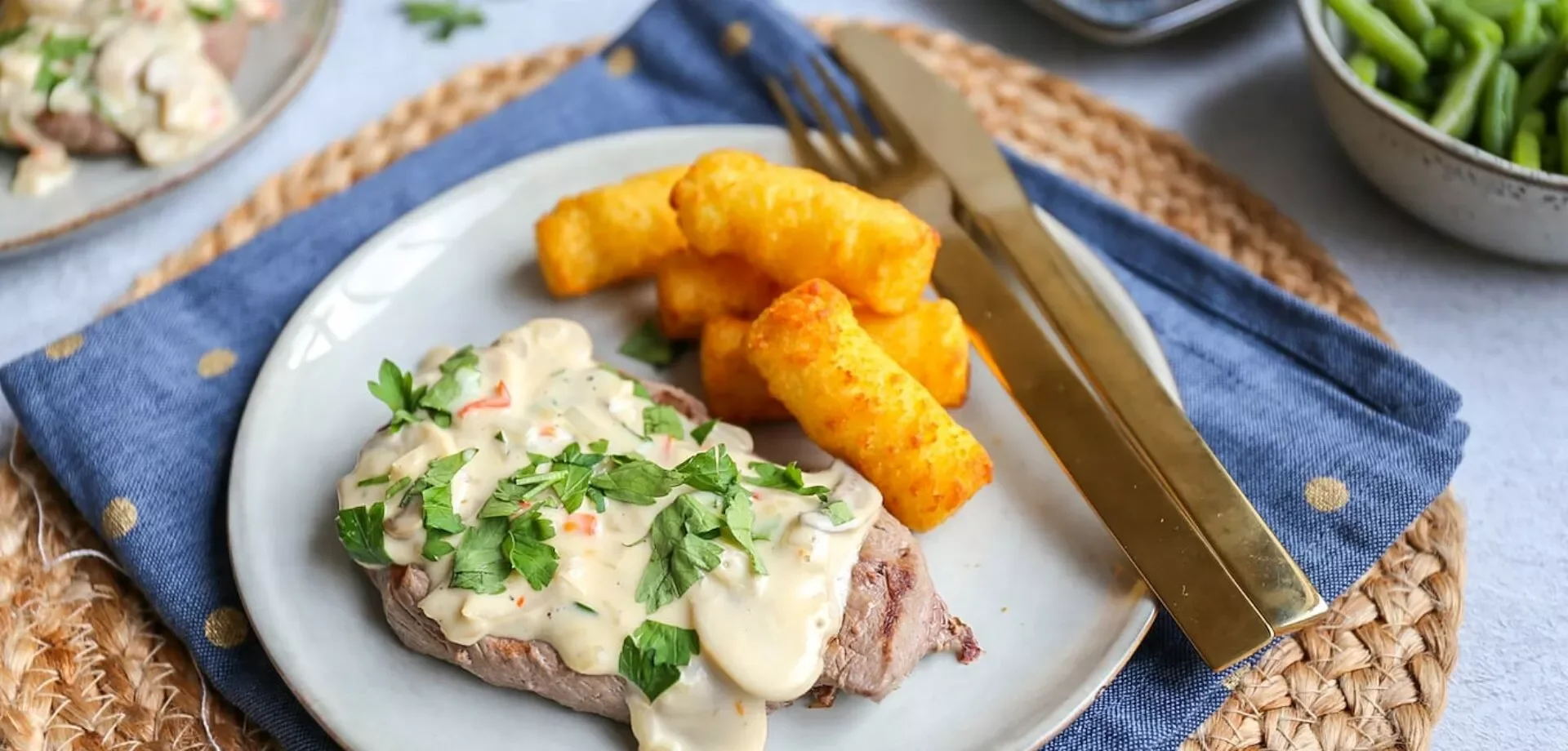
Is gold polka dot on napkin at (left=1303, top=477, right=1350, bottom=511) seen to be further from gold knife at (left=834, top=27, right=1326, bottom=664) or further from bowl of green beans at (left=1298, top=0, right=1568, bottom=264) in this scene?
bowl of green beans at (left=1298, top=0, right=1568, bottom=264)

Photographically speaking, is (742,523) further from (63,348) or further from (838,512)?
(63,348)

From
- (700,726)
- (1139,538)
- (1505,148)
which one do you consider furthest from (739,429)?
(1505,148)

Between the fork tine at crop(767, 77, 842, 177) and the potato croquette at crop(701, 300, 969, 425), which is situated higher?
the fork tine at crop(767, 77, 842, 177)

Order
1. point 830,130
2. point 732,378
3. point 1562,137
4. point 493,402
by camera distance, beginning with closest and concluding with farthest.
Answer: point 493,402 < point 732,378 < point 1562,137 < point 830,130

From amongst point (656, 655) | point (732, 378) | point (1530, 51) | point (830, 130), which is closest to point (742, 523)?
point (656, 655)

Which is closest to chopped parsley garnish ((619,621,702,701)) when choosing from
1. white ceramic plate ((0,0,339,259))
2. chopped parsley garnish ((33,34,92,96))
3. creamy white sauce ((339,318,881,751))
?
creamy white sauce ((339,318,881,751))

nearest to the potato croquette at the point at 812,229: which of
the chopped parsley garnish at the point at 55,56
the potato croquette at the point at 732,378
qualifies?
the potato croquette at the point at 732,378
